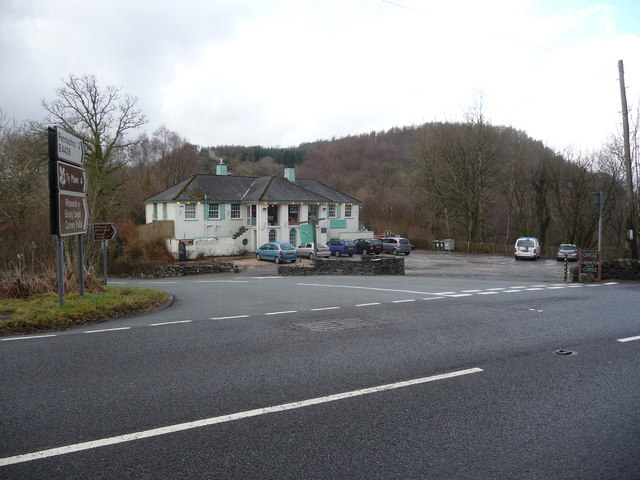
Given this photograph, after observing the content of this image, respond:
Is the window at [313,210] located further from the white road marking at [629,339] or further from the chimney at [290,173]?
the white road marking at [629,339]

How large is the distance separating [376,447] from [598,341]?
5.92 m

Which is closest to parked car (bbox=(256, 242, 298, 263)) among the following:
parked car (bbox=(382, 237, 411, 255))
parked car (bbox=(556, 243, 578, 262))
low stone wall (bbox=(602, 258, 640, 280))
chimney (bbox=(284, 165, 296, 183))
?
parked car (bbox=(382, 237, 411, 255))

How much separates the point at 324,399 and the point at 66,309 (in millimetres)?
7046

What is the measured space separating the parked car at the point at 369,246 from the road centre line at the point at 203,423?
3654cm

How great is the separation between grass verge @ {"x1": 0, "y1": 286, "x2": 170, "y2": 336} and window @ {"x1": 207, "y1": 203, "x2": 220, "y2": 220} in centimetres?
3252

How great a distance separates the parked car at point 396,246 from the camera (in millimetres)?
43125

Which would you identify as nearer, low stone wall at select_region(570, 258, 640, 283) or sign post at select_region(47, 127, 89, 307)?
sign post at select_region(47, 127, 89, 307)

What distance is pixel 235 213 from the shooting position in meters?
46.4

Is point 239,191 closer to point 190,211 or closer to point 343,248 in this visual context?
point 190,211

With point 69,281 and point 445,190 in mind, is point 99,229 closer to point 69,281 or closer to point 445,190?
point 69,281

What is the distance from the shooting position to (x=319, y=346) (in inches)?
298

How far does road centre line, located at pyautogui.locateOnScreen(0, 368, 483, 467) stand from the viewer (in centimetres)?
403

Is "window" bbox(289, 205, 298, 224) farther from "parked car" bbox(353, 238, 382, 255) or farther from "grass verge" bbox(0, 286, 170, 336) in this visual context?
"grass verge" bbox(0, 286, 170, 336)

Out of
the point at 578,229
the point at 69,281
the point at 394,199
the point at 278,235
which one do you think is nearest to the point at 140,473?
the point at 69,281
